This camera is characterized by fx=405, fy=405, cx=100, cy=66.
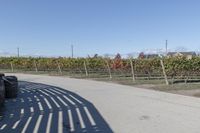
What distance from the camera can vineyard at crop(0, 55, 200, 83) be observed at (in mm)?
26672

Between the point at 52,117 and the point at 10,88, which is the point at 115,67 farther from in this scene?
the point at 52,117

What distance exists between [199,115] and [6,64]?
40.2 m

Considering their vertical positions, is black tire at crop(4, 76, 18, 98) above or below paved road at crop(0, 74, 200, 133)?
above

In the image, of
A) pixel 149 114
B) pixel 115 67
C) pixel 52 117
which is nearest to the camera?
pixel 52 117

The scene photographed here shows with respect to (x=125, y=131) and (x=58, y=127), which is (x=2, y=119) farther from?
(x=125, y=131)

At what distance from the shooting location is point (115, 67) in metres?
33.9

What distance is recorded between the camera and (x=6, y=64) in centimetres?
4869

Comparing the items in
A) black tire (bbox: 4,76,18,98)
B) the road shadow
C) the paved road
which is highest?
black tire (bbox: 4,76,18,98)

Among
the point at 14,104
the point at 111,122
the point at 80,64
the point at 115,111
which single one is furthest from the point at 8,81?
the point at 80,64

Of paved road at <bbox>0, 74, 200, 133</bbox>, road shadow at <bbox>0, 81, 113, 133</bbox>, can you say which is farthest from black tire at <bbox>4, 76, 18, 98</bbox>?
paved road at <bbox>0, 74, 200, 133</bbox>

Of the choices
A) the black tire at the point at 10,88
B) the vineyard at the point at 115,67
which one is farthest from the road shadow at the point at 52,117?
the vineyard at the point at 115,67

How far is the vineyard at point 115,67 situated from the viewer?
26672mm

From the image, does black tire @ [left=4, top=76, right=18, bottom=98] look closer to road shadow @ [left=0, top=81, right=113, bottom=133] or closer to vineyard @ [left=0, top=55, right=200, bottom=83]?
road shadow @ [left=0, top=81, right=113, bottom=133]

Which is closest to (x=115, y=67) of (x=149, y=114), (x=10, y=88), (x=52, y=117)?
(x=10, y=88)
